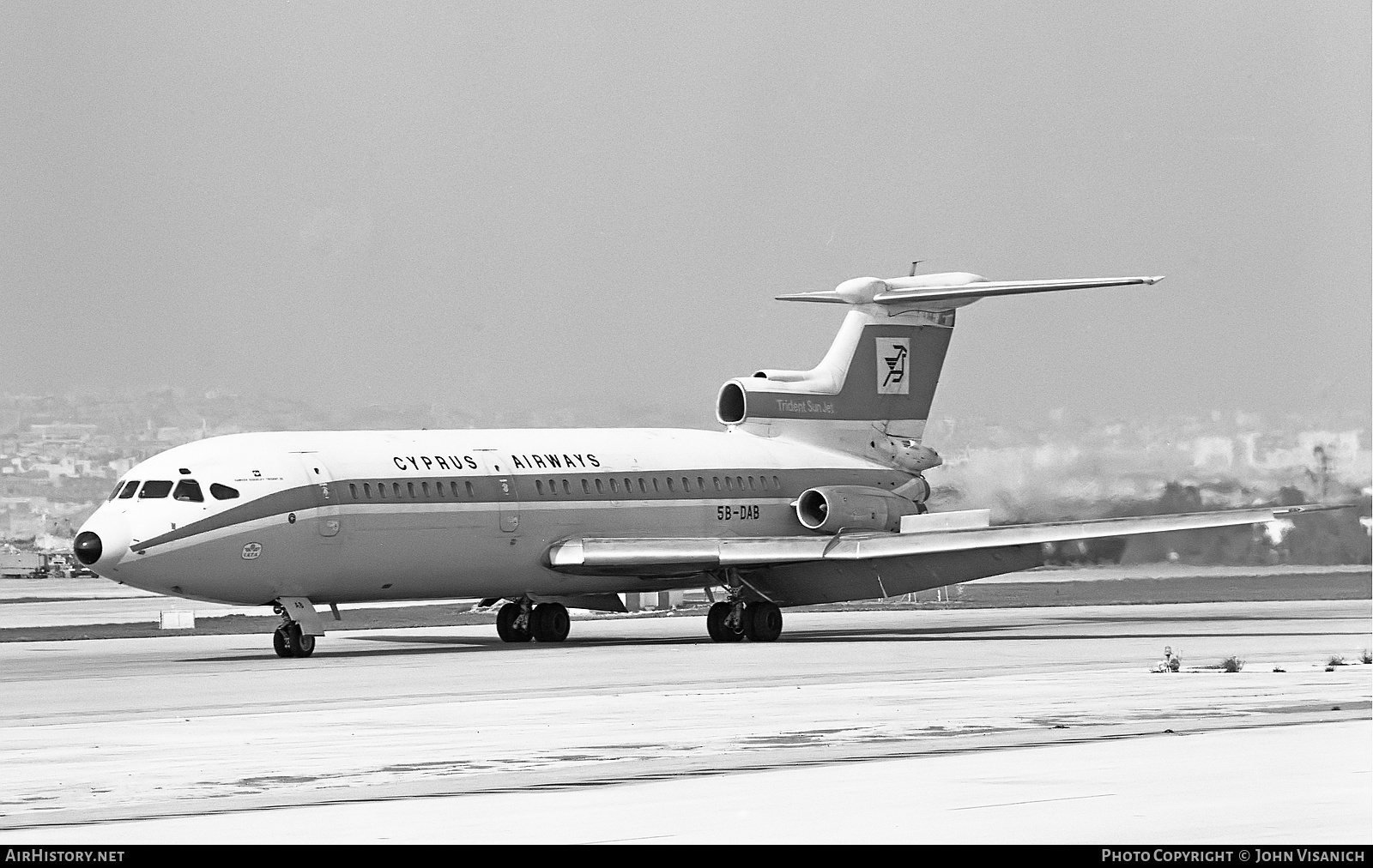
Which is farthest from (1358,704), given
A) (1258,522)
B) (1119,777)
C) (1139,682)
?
(1258,522)

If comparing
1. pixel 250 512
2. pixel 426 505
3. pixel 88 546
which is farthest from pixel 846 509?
pixel 88 546

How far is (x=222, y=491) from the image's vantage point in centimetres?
3462

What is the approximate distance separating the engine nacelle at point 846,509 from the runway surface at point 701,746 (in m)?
7.48

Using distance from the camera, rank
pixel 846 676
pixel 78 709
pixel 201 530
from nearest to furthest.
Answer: pixel 78 709 < pixel 846 676 < pixel 201 530

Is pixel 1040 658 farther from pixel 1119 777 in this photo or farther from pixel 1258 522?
pixel 1119 777

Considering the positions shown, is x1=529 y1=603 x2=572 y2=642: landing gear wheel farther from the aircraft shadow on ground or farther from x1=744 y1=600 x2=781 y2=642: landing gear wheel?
x1=744 y1=600 x2=781 y2=642: landing gear wheel

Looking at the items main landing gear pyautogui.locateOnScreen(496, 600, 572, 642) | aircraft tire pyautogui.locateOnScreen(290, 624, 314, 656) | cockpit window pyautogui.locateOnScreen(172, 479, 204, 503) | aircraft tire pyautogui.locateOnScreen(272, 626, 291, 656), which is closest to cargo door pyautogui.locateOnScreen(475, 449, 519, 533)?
main landing gear pyautogui.locateOnScreen(496, 600, 572, 642)

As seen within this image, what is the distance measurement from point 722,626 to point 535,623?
358 centimetres

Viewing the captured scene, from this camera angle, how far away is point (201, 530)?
34031mm

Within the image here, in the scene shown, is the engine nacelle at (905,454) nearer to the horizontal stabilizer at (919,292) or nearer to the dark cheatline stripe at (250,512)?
the horizontal stabilizer at (919,292)

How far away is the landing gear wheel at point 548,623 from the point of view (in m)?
40.4

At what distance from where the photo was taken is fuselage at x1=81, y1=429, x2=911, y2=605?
34219 millimetres
